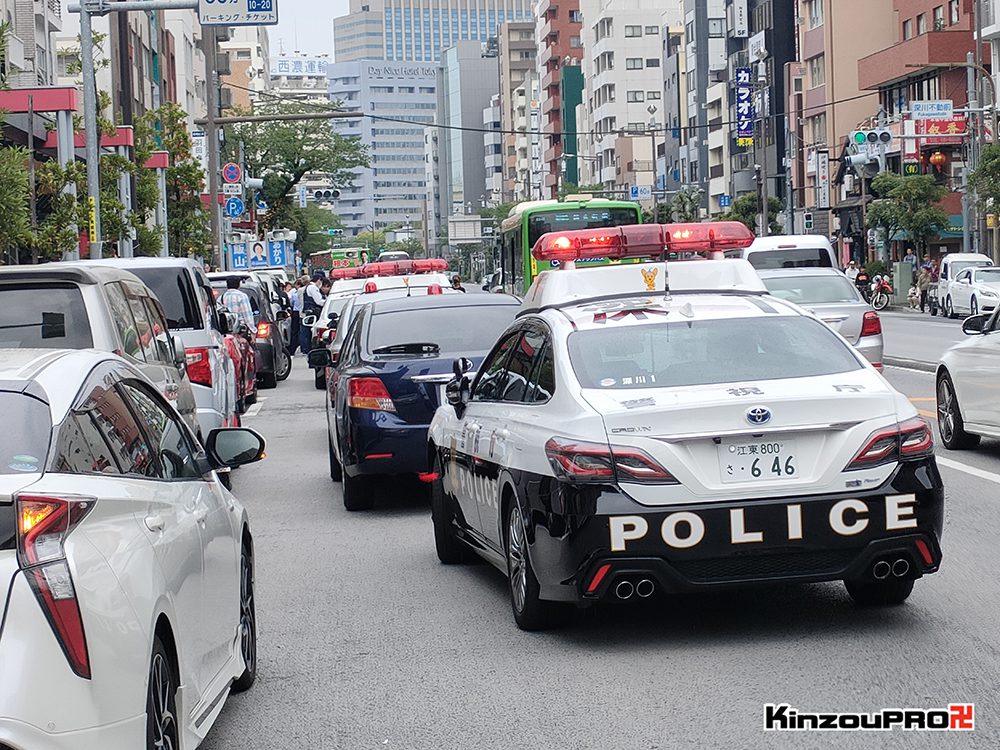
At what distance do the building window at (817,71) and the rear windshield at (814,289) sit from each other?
71.8m

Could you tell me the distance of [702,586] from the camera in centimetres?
724

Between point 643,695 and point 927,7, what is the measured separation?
75361mm

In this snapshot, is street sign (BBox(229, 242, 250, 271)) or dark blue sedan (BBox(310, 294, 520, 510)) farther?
street sign (BBox(229, 242, 250, 271))

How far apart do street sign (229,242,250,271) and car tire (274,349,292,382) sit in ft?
92.8

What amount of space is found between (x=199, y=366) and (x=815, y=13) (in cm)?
8219

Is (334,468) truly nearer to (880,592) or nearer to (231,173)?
(880,592)

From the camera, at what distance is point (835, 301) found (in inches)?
829

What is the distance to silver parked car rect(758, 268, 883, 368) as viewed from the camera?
20391mm

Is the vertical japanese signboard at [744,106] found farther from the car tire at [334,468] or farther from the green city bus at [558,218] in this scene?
the car tire at [334,468]

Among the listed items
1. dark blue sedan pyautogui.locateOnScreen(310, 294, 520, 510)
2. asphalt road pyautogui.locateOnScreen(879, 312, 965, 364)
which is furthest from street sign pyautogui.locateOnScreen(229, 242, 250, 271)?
dark blue sedan pyautogui.locateOnScreen(310, 294, 520, 510)

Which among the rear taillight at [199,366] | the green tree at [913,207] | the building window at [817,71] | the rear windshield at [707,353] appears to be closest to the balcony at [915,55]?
the green tree at [913,207]

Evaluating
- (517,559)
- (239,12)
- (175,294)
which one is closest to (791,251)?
(239,12)

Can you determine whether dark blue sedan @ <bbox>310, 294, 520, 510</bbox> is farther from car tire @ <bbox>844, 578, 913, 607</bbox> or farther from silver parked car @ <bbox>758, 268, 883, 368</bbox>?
silver parked car @ <bbox>758, 268, 883, 368</bbox>

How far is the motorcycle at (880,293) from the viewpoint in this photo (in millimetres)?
60031
